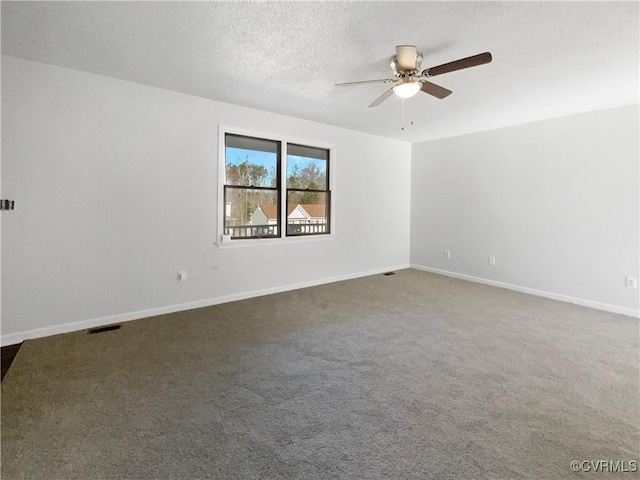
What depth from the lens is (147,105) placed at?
11.1 ft

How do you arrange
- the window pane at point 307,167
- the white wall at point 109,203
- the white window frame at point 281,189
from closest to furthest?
the white wall at point 109,203 → the white window frame at point 281,189 → the window pane at point 307,167

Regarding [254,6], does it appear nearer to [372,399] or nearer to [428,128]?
[372,399]

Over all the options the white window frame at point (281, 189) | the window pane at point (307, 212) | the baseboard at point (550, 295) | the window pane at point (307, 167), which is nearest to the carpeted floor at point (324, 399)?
the baseboard at point (550, 295)

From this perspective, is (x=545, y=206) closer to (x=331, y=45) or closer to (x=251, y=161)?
(x=331, y=45)

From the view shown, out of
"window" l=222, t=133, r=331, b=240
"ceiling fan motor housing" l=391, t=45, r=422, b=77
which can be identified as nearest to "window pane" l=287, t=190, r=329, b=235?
"window" l=222, t=133, r=331, b=240

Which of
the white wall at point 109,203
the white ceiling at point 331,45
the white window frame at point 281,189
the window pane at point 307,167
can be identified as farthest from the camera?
the window pane at point 307,167

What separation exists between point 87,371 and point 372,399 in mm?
2155

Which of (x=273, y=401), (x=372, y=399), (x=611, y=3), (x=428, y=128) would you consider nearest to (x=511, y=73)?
(x=611, y=3)

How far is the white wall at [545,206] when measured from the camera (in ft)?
12.4

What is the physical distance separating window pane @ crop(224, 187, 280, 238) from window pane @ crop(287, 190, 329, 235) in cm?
28

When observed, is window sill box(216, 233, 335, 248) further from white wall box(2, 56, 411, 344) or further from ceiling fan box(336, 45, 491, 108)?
ceiling fan box(336, 45, 491, 108)

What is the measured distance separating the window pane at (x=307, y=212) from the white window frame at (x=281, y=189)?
11cm

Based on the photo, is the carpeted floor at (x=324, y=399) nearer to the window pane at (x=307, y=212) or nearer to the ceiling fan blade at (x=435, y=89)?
the window pane at (x=307, y=212)

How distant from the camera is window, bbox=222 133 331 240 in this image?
4.14 meters
